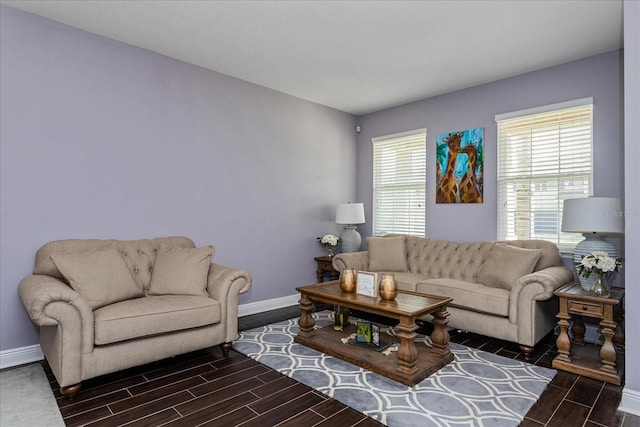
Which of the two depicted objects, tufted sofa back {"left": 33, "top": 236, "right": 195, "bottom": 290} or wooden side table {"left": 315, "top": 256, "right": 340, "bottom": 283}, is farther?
wooden side table {"left": 315, "top": 256, "right": 340, "bottom": 283}

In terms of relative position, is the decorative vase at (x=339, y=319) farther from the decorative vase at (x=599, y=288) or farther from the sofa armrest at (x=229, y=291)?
the decorative vase at (x=599, y=288)

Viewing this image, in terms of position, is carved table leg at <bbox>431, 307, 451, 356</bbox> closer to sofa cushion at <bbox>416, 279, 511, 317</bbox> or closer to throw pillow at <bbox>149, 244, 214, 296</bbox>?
sofa cushion at <bbox>416, 279, 511, 317</bbox>

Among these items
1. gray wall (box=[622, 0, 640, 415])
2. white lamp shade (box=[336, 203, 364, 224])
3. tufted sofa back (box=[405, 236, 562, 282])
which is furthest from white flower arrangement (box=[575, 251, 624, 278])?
white lamp shade (box=[336, 203, 364, 224])

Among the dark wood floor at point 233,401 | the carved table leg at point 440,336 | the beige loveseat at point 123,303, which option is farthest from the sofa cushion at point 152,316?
the carved table leg at point 440,336

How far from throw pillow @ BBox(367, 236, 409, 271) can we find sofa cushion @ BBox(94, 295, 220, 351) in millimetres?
2109

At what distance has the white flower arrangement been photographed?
9.09 feet

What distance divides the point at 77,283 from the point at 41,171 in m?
1.07

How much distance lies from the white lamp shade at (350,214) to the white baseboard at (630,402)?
318 cm

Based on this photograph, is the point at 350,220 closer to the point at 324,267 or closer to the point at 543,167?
the point at 324,267

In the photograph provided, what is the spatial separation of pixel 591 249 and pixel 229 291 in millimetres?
2999

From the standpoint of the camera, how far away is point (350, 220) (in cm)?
497

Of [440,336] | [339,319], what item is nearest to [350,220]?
[339,319]

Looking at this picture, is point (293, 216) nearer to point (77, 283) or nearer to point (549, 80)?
point (77, 283)

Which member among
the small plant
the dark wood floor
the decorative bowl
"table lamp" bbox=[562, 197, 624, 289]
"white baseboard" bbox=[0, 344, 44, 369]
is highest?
"table lamp" bbox=[562, 197, 624, 289]
